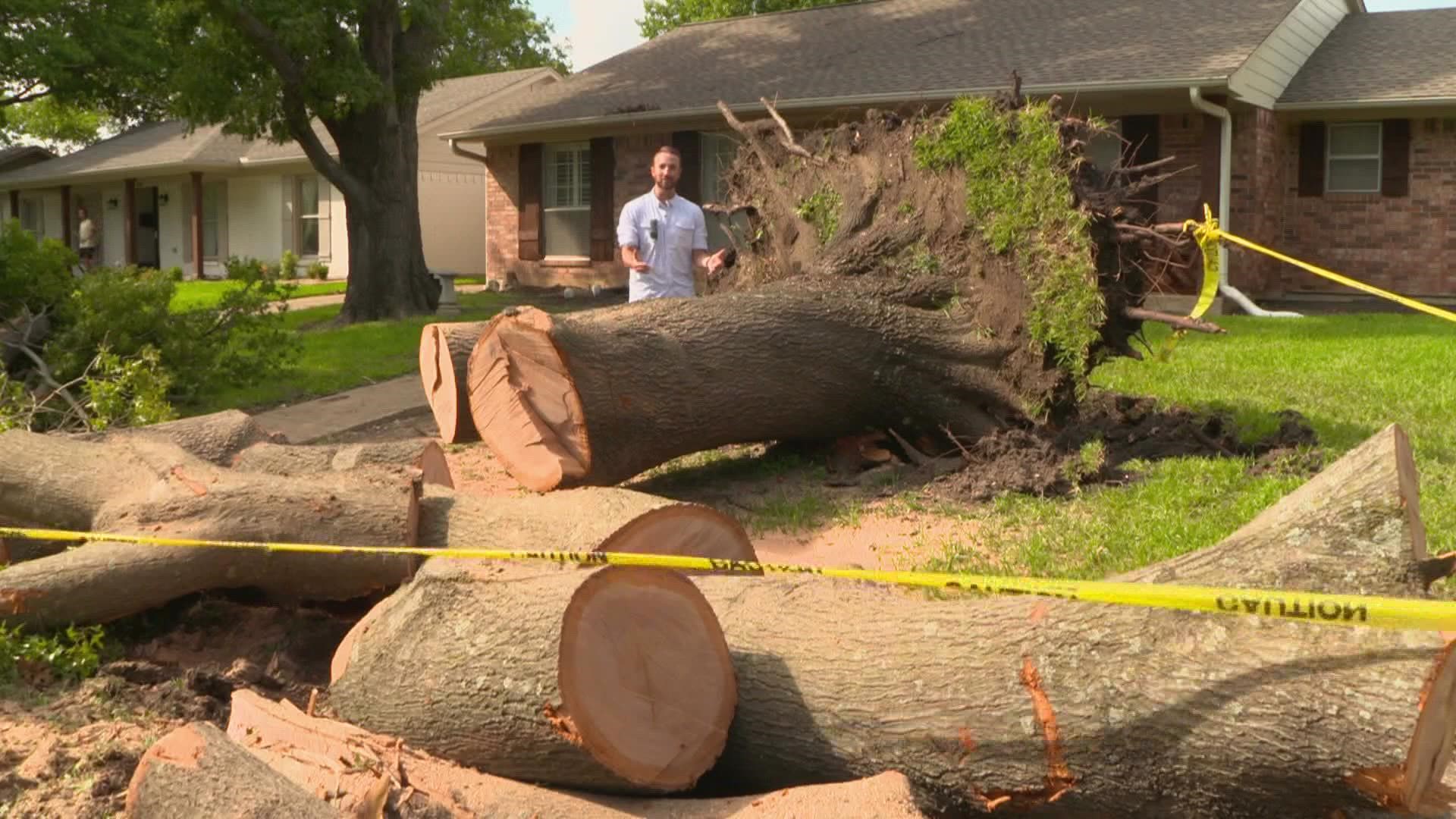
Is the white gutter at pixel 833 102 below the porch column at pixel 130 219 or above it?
above

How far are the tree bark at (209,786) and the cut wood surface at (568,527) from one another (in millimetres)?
783

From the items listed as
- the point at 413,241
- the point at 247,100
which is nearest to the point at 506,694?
the point at 247,100

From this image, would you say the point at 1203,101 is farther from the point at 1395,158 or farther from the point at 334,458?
the point at 334,458

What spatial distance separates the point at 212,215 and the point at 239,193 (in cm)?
168

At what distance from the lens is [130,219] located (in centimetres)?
3406

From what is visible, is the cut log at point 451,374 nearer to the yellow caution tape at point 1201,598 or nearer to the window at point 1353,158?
the yellow caution tape at point 1201,598

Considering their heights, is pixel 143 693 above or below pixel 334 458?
below

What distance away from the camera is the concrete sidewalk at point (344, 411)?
10.0 metres

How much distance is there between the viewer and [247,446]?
598cm

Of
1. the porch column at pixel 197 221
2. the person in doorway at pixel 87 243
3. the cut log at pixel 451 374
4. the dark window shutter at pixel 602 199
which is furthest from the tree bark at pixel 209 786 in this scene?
the person in doorway at pixel 87 243

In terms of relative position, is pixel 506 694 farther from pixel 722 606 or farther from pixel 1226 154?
pixel 1226 154

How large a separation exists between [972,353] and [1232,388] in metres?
3.09

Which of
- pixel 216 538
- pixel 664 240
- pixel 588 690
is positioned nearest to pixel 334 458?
pixel 216 538

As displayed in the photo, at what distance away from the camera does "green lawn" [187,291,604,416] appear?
11.3 metres
